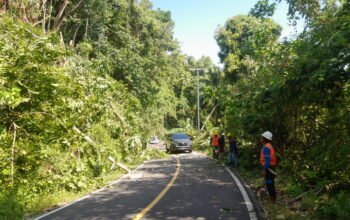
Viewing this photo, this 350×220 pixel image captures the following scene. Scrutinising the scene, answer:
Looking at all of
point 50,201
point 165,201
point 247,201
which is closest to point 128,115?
point 50,201

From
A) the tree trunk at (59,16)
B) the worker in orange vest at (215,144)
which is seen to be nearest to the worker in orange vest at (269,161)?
the worker in orange vest at (215,144)

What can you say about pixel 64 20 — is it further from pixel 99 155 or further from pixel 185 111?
pixel 185 111

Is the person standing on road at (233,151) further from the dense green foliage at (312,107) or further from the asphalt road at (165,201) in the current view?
the asphalt road at (165,201)

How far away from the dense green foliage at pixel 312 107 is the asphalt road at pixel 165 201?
6.43 ft

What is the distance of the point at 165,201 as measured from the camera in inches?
425

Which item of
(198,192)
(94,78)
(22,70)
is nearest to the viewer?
(22,70)

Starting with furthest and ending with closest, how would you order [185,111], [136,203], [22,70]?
[185,111], [22,70], [136,203]

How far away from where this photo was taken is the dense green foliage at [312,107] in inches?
311

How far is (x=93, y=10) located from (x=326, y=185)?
19400mm

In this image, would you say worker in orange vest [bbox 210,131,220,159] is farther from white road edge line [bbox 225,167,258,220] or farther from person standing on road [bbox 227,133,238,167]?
white road edge line [bbox 225,167,258,220]

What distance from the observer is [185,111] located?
69.9m

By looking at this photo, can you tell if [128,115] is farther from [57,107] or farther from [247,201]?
[247,201]

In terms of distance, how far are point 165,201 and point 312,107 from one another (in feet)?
15.9

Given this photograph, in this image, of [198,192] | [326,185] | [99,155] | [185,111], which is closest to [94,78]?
[99,155]
